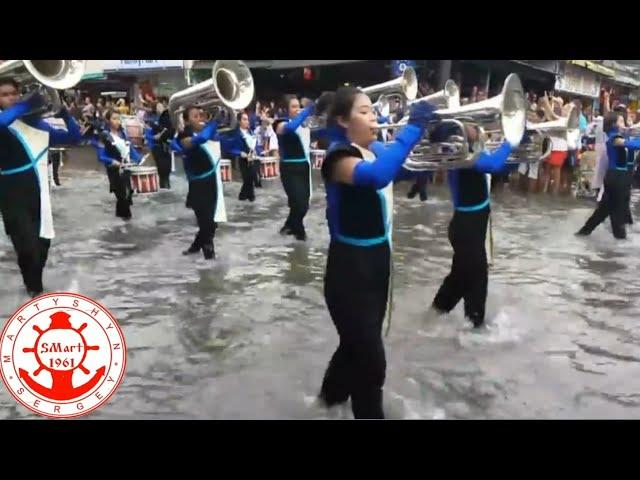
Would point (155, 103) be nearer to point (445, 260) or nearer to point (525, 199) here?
point (525, 199)

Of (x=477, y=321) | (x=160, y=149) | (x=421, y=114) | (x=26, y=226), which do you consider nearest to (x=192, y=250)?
(x=26, y=226)

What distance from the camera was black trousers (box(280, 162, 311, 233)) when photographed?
24.2ft

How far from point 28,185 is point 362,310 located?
319cm

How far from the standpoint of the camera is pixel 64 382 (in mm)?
2861

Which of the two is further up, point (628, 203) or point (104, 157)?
point (104, 157)

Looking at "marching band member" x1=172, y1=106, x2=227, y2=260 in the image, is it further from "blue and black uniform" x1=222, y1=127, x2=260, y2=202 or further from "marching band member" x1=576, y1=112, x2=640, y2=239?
"marching band member" x1=576, y1=112, x2=640, y2=239

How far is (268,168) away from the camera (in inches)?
526

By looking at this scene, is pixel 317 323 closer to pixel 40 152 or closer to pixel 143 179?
pixel 40 152

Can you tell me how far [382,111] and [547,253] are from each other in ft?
7.72

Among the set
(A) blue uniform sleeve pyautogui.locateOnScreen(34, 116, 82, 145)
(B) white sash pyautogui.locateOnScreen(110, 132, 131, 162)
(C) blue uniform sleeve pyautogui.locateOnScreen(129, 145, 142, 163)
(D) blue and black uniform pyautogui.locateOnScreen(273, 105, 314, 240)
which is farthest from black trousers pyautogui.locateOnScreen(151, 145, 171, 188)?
(A) blue uniform sleeve pyautogui.locateOnScreen(34, 116, 82, 145)

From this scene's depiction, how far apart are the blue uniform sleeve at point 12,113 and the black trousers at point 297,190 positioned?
10.9ft

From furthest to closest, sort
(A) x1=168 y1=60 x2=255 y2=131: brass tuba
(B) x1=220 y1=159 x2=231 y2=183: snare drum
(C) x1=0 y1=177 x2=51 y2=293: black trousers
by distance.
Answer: (B) x1=220 y1=159 x2=231 y2=183: snare drum → (A) x1=168 y1=60 x2=255 y2=131: brass tuba → (C) x1=0 y1=177 x2=51 y2=293: black trousers

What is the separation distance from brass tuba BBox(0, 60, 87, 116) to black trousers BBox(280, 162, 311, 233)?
321cm

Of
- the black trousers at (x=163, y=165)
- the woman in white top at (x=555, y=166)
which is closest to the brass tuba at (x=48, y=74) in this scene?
the black trousers at (x=163, y=165)
